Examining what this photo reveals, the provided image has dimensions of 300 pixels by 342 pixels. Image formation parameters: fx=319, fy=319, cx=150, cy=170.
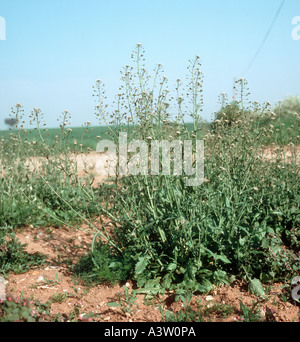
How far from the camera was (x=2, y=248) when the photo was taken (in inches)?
149

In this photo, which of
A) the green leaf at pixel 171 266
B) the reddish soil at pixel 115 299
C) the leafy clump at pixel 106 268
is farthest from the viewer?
the leafy clump at pixel 106 268

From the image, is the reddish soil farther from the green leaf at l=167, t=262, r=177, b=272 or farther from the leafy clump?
the green leaf at l=167, t=262, r=177, b=272

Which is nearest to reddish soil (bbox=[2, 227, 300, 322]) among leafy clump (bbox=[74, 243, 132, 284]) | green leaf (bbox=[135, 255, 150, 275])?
leafy clump (bbox=[74, 243, 132, 284])

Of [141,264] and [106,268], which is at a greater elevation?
[141,264]

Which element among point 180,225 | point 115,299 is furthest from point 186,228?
point 115,299

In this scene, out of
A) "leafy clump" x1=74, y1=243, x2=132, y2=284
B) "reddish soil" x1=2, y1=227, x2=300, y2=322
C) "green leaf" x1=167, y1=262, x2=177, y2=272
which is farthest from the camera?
"leafy clump" x1=74, y1=243, x2=132, y2=284

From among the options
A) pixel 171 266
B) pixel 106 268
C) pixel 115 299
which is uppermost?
pixel 171 266

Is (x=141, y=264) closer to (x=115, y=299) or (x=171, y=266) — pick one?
(x=171, y=266)

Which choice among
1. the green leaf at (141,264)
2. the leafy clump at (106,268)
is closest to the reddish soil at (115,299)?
the leafy clump at (106,268)

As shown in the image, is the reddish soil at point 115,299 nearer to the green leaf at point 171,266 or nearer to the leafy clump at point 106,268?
the leafy clump at point 106,268

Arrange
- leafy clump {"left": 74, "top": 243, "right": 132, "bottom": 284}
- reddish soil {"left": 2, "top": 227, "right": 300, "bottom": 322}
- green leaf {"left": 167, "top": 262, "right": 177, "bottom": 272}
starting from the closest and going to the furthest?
reddish soil {"left": 2, "top": 227, "right": 300, "bottom": 322} → green leaf {"left": 167, "top": 262, "right": 177, "bottom": 272} → leafy clump {"left": 74, "top": 243, "right": 132, "bottom": 284}

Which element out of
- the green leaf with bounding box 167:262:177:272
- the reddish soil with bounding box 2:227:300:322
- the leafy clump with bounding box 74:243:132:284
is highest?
the green leaf with bounding box 167:262:177:272
